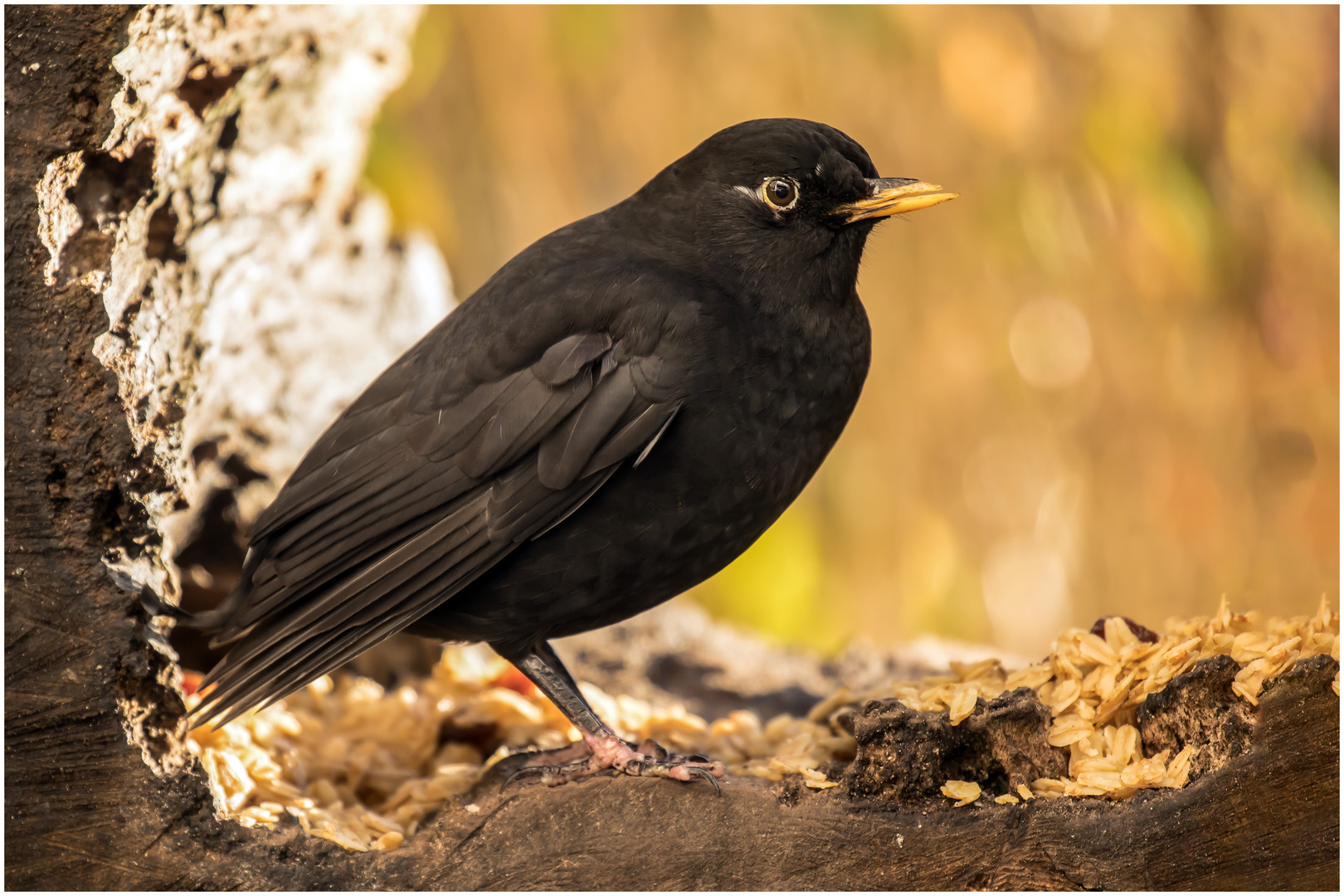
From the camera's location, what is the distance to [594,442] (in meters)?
2.60

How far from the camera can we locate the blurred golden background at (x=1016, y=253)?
5.21m

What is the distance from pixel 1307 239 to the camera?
5.08 meters

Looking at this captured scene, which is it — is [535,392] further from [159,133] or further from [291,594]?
[159,133]

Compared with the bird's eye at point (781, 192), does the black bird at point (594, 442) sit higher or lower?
lower

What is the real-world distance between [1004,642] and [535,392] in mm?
3854

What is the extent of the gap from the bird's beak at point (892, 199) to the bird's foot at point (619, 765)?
1.41 metres

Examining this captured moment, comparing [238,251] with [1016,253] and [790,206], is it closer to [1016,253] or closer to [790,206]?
[790,206]

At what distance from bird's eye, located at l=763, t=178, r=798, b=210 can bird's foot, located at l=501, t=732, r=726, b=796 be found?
55.3 inches

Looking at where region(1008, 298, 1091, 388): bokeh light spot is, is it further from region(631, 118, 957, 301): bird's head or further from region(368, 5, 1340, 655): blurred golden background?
region(631, 118, 957, 301): bird's head

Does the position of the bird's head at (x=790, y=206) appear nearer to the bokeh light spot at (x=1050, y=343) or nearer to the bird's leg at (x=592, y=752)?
the bird's leg at (x=592, y=752)

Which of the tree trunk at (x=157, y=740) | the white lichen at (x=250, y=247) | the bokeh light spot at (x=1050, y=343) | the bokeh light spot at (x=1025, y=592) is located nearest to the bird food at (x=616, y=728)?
the tree trunk at (x=157, y=740)

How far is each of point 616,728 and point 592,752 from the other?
0.69m

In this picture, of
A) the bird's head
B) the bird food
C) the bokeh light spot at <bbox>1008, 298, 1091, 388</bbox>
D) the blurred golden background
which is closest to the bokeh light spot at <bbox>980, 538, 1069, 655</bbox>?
the blurred golden background

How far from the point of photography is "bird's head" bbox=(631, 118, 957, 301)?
9.25 ft
